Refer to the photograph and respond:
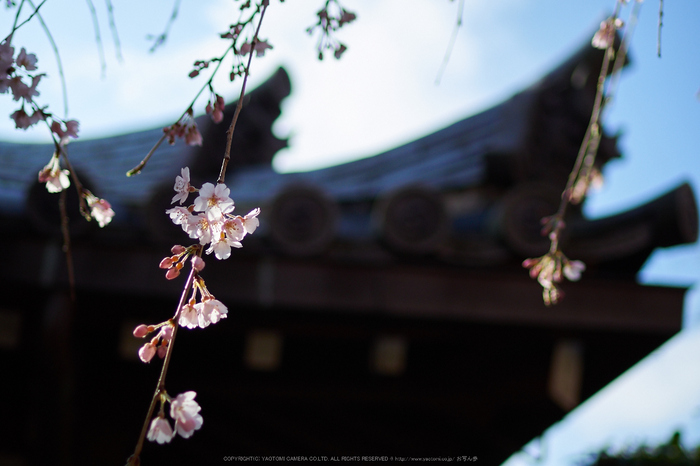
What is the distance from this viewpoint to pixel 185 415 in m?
0.90

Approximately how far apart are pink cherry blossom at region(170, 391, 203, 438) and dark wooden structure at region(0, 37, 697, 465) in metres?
1.60

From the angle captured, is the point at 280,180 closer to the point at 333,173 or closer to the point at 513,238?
the point at 333,173

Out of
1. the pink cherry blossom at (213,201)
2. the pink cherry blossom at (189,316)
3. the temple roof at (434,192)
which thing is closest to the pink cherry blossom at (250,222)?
the pink cherry blossom at (213,201)

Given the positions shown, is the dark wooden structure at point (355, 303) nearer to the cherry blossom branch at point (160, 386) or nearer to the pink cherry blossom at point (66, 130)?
the pink cherry blossom at point (66, 130)

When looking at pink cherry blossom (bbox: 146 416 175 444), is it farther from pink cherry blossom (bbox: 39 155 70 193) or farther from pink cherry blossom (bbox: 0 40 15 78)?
pink cherry blossom (bbox: 0 40 15 78)

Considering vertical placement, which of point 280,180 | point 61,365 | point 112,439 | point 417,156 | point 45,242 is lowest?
point 112,439

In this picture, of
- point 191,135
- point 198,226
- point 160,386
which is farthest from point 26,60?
point 160,386

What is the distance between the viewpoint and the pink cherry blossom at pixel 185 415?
2.92 ft

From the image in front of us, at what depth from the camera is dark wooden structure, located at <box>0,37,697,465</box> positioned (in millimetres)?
2516

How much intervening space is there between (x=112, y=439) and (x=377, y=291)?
2.20 m

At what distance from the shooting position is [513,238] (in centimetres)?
252

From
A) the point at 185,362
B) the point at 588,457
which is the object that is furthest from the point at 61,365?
the point at 588,457

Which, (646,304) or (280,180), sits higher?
(280,180)

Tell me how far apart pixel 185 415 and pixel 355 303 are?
1685 mm
